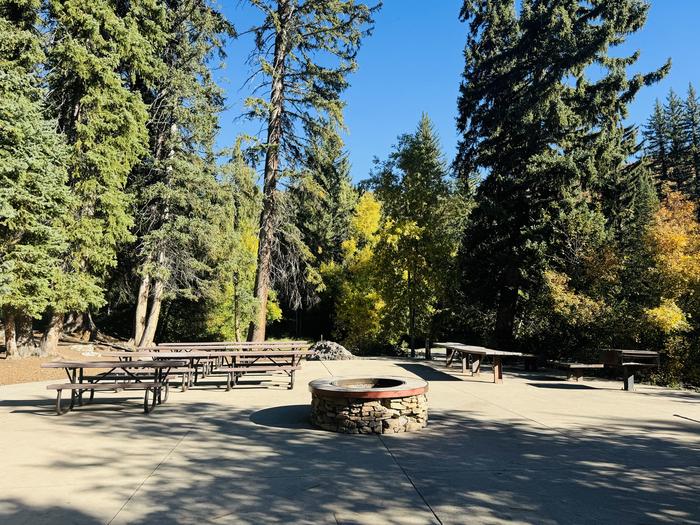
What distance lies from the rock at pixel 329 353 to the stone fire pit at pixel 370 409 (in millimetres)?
10910

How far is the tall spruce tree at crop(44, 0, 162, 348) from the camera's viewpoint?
1534 cm

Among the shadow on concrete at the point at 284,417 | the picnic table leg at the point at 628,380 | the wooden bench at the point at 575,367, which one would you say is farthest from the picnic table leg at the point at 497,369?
the shadow on concrete at the point at 284,417

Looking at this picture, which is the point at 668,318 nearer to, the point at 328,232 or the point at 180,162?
the point at 180,162

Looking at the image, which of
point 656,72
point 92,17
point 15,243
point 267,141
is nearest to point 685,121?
point 656,72

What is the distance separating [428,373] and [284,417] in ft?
21.8

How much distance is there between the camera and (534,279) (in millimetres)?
18109

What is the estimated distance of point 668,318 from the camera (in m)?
12.6

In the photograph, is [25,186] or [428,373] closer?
[428,373]

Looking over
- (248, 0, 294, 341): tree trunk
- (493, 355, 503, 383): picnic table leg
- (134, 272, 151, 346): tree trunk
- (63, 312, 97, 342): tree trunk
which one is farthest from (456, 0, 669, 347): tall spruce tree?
(63, 312, 97, 342): tree trunk

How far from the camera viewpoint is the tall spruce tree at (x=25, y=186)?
12.5 meters

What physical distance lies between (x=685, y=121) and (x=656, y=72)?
4631 centimetres

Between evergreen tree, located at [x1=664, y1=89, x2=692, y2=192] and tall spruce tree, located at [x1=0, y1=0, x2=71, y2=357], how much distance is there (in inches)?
2093

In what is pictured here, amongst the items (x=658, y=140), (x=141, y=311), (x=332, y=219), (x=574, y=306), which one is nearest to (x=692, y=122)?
(x=658, y=140)

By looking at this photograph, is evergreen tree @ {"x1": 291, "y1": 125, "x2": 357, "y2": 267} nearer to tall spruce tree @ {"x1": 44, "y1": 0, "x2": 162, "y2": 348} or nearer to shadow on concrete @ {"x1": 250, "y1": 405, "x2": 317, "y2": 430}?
tall spruce tree @ {"x1": 44, "y1": 0, "x2": 162, "y2": 348}
